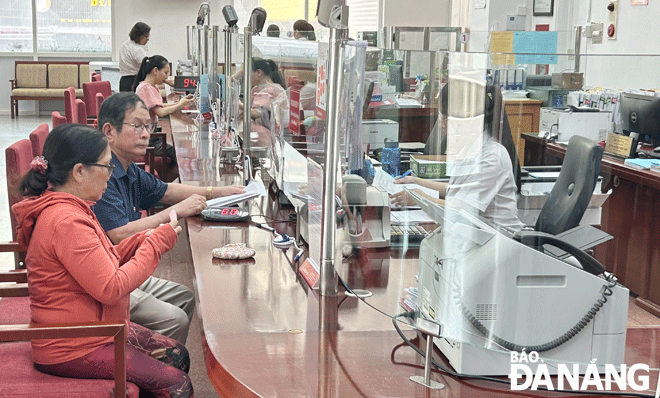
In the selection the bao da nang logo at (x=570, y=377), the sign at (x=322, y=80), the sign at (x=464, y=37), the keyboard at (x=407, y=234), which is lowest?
the bao da nang logo at (x=570, y=377)

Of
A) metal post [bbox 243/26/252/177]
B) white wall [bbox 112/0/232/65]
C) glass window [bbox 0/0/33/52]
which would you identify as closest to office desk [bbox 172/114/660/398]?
metal post [bbox 243/26/252/177]

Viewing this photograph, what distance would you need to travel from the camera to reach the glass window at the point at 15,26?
1181 cm

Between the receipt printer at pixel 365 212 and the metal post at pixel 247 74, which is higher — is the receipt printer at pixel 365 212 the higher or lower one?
the lower one

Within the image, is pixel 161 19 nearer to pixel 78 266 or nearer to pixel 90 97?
pixel 90 97

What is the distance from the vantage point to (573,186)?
66.8 inches

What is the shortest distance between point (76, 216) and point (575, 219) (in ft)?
3.85

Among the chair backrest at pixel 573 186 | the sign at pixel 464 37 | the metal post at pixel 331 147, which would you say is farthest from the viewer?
the sign at pixel 464 37

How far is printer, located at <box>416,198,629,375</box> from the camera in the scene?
4.94 feet

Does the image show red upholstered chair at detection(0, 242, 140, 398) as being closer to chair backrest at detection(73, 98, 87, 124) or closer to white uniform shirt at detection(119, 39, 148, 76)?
chair backrest at detection(73, 98, 87, 124)

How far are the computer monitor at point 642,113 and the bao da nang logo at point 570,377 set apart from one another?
267 cm

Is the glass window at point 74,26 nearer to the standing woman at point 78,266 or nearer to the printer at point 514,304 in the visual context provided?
the standing woman at point 78,266

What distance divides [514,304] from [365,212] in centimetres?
57

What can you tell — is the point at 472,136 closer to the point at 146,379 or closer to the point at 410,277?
the point at 410,277

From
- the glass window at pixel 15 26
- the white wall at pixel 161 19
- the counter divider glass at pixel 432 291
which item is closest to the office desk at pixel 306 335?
the counter divider glass at pixel 432 291
